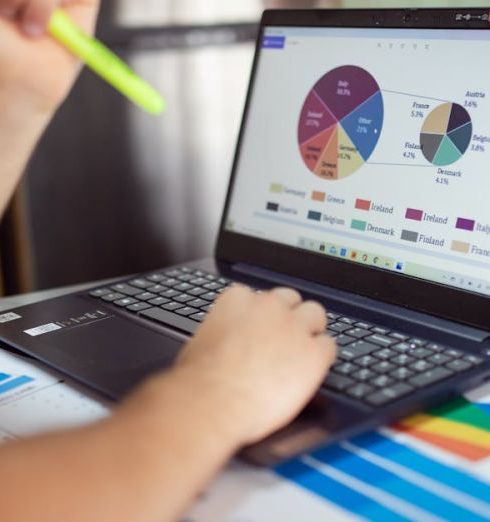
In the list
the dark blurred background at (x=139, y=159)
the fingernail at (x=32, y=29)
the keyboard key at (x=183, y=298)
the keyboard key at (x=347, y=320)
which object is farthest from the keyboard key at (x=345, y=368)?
the dark blurred background at (x=139, y=159)

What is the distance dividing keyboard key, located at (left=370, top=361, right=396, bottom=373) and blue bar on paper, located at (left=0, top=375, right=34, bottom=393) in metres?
0.27

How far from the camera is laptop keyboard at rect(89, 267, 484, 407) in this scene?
22.9 inches

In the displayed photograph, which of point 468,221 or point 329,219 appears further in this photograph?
point 329,219

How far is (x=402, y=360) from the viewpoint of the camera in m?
0.62

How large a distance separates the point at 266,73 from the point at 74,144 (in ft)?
2.98

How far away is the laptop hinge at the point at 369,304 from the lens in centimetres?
70

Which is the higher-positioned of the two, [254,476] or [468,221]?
[468,221]

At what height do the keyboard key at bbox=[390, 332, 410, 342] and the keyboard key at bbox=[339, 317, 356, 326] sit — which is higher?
the keyboard key at bbox=[390, 332, 410, 342]

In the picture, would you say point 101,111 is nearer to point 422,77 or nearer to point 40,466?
point 422,77

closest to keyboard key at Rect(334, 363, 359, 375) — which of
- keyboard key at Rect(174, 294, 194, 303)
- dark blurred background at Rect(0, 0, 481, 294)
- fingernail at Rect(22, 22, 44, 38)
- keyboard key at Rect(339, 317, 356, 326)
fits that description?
keyboard key at Rect(339, 317, 356, 326)

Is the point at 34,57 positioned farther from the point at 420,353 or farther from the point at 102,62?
the point at 420,353

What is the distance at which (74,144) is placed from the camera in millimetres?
1725

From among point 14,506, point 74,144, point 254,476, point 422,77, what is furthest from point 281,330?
point 74,144

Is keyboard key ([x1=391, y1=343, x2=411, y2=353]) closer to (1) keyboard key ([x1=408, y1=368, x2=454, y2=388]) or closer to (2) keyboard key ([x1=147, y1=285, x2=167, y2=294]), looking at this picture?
(1) keyboard key ([x1=408, y1=368, x2=454, y2=388])
